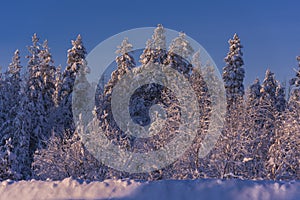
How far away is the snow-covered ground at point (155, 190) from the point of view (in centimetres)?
754

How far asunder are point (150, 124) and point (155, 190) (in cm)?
1516

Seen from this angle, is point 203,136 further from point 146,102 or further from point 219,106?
Result: point 146,102

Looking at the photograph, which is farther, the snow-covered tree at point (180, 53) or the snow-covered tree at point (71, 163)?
the snow-covered tree at point (180, 53)

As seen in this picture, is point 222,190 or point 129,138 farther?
point 129,138

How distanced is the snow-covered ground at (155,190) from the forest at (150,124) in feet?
13.5

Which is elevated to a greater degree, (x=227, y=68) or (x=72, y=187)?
(x=227, y=68)

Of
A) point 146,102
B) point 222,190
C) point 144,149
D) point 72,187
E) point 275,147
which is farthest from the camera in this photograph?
point 146,102

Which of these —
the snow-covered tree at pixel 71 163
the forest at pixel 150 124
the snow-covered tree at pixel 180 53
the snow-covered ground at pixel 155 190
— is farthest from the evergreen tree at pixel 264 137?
the snow-covered ground at pixel 155 190

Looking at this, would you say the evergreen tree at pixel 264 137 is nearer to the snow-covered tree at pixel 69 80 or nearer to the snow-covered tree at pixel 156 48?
the snow-covered tree at pixel 156 48

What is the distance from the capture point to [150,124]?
75.7 ft

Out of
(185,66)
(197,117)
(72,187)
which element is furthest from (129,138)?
(72,187)

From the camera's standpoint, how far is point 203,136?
19.6 m

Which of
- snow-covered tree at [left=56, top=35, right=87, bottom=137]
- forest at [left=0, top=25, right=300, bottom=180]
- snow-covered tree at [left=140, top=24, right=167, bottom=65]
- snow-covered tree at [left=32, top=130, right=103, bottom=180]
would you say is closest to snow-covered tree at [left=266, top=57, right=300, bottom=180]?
forest at [left=0, top=25, right=300, bottom=180]

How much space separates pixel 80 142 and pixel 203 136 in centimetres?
666
